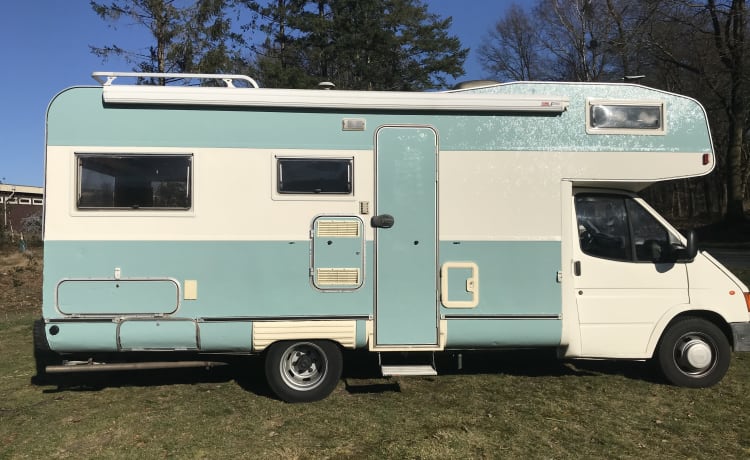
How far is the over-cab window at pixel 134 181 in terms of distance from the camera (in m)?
4.64

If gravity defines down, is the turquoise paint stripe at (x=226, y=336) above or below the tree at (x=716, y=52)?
below

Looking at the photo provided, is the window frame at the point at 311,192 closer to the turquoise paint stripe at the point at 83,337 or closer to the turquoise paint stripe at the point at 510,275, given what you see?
the turquoise paint stripe at the point at 510,275

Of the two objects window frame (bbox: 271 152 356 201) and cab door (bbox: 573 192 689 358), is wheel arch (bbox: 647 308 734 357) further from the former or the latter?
window frame (bbox: 271 152 356 201)

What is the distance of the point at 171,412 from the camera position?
4773 millimetres

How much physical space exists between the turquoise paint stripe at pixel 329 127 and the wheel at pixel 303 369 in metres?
1.79

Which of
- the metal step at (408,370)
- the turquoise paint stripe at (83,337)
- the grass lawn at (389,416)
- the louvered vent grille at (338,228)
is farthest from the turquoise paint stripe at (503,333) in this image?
the turquoise paint stripe at (83,337)

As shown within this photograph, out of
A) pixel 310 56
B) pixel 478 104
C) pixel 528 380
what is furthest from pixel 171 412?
pixel 310 56

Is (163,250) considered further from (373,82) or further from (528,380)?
(373,82)

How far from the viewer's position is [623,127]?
5.06 m

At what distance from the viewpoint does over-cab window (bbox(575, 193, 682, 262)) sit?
203 inches

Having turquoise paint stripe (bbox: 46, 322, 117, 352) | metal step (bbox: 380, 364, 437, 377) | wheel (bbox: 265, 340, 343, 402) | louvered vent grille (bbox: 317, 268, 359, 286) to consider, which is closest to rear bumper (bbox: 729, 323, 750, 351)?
metal step (bbox: 380, 364, 437, 377)

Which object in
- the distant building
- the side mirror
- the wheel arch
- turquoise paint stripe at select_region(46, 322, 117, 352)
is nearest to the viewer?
turquoise paint stripe at select_region(46, 322, 117, 352)

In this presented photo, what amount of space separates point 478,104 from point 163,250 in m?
3.06

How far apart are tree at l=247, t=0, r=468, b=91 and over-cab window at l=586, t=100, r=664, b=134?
15.8m
